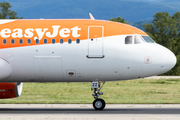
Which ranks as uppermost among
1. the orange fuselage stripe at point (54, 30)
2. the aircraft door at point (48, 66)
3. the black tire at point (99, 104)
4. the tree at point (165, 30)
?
the tree at point (165, 30)

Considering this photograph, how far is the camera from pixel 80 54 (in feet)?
57.1

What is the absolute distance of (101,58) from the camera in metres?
17.4

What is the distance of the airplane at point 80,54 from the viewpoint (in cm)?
1731

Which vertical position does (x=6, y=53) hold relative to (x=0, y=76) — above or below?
above

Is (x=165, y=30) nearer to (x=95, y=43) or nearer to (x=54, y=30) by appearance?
(x=95, y=43)

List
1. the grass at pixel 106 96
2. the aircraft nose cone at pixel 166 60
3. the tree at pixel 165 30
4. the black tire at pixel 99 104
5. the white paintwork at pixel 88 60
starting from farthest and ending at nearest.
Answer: the tree at pixel 165 30 → the grass at pixel 106 96 → the black tire at pixel 99 104 → the white paintwork at pixel 88 60 → the aircraft nose cone at pixel 166 60

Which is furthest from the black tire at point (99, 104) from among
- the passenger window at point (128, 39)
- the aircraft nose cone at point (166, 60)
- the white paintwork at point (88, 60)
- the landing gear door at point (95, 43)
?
the aircraft nose cone at point (166, 60)

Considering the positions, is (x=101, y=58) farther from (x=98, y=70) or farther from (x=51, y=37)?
(x=51, y=37)

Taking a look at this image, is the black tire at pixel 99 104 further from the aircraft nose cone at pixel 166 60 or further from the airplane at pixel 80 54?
the aircraft nose cone at pixel 166 60

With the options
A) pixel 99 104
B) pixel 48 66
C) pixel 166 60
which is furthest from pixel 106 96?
pixel 166 60

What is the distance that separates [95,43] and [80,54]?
984mm
